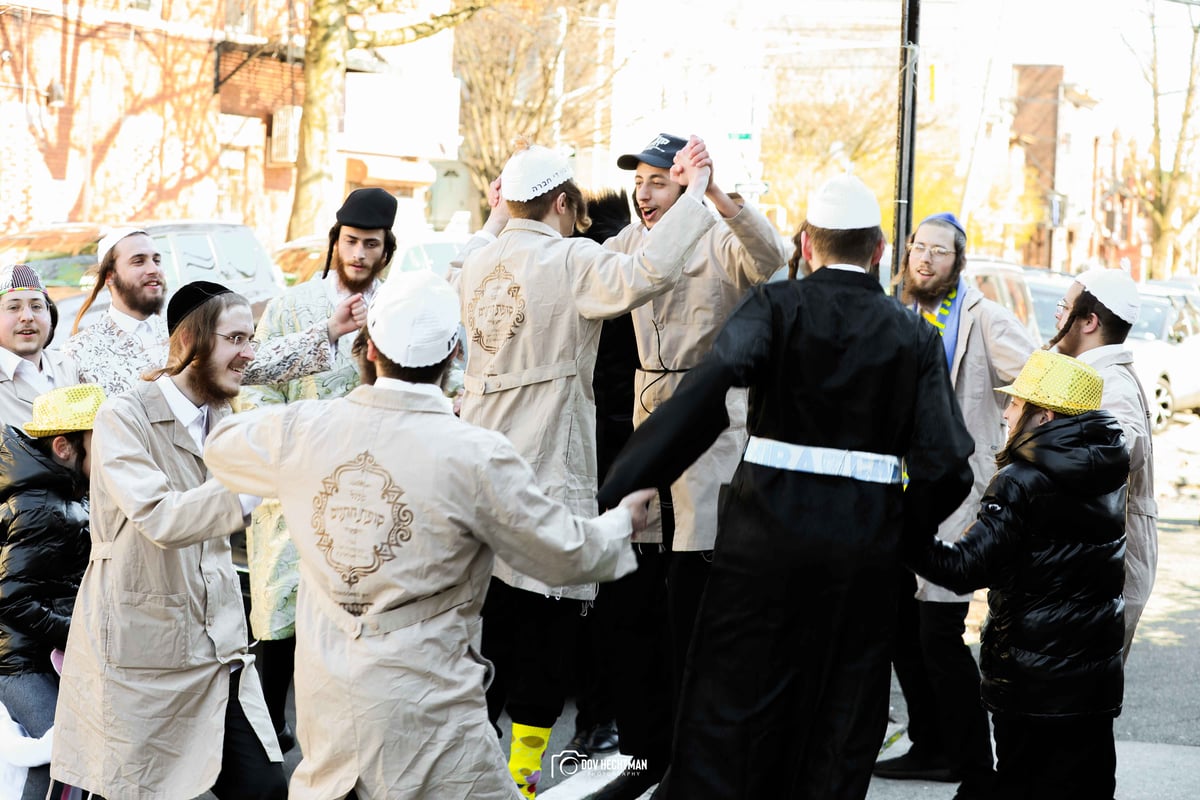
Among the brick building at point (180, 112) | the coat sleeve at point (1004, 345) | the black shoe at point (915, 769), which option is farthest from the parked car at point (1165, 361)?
the black shoe at point (915, 769)

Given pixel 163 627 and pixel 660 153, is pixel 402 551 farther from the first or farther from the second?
pixel 660 153

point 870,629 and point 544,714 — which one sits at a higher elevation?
point 870,629

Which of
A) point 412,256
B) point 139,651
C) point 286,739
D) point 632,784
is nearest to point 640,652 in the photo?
point 632,784

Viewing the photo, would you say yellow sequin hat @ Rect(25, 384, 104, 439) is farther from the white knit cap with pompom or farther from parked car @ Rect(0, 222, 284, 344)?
parked car @ Rect(0, 222, 284, 344)

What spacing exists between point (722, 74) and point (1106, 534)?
3786cm

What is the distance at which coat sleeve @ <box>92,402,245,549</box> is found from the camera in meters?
3.82

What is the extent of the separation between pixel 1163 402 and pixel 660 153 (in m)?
16.1

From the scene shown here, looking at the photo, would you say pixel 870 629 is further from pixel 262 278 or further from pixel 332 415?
pixel 262 278

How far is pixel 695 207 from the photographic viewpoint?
4.57 meters

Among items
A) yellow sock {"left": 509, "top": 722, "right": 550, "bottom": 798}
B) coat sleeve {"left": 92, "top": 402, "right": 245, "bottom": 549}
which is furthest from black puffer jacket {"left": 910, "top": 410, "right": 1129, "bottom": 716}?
coat sleeve {"left": 92, "top": 402, "right": 245, "bottom": 549}

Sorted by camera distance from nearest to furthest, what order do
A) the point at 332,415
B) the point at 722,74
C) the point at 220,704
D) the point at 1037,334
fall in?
the point at 332,415, the point at 220,704, the point at 1037,334, the point at 722,74

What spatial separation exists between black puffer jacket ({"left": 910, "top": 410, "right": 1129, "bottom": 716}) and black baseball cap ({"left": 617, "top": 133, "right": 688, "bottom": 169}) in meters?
1.63

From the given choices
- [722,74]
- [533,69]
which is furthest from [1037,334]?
[722,74]

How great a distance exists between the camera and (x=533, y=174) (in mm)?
4910
